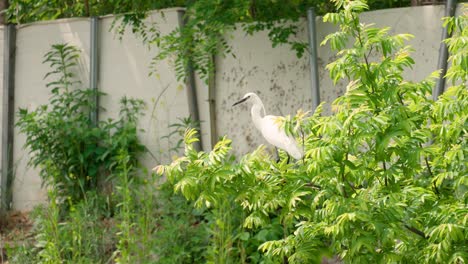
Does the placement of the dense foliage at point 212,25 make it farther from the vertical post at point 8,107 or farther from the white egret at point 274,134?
the white egret at point 274,134

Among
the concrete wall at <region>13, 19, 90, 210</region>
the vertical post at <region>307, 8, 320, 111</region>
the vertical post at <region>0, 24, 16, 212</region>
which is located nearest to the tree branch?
the vertical post at <region>307, 8, 320, 111</region>

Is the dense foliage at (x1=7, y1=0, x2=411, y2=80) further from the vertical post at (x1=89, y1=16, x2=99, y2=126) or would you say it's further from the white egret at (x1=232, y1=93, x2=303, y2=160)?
the white egret at (x1=232, y1=93, x2=303, y2=160)

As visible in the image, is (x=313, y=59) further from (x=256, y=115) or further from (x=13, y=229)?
(x=13, y=229)

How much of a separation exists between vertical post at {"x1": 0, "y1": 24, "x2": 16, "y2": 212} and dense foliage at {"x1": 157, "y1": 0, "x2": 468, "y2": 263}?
565cm

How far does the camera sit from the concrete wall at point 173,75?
785 centimetres

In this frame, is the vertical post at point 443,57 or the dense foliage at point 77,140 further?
the dense foliage at point 77,140

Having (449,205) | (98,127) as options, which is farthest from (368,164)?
(98,127)

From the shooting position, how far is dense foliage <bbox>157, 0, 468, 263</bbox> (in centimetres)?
428

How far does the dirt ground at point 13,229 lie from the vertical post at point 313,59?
2.68 m

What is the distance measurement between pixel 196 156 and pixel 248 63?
4.22 metres

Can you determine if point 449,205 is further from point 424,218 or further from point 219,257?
point 219,257

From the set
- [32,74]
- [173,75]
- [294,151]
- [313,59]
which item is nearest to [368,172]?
[294,151]

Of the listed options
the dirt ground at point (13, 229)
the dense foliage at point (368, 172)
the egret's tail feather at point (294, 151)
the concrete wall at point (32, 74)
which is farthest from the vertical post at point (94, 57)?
the dense foliage at point (368, 172)

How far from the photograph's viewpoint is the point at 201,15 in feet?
26.6
